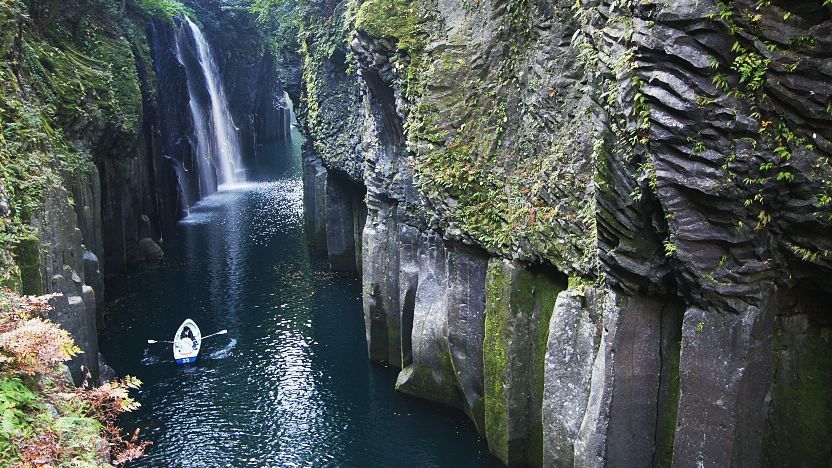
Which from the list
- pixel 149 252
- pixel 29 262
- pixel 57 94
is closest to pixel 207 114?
pixel 149 252

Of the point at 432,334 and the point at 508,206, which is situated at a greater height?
the point at 508,206

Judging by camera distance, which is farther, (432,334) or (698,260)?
(432,334)

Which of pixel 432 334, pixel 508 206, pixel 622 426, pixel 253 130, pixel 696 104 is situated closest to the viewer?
pixel 696 104

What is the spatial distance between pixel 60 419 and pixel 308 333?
17.2 metres

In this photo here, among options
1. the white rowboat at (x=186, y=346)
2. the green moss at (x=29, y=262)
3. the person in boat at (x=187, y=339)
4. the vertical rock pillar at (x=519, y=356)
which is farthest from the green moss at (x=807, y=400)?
the person in boat at (x=187, y=339)

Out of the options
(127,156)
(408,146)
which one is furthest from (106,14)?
(408,146)

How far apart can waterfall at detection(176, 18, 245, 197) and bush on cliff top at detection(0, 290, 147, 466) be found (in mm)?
39122

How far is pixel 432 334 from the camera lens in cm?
2177

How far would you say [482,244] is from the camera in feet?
63.7

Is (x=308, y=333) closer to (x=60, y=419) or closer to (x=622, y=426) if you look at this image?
(x=622, y=426)

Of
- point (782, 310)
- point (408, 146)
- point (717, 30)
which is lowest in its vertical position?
point (782, 310)

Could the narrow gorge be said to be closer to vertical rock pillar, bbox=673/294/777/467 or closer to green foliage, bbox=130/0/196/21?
vertical rock pillar, bbox=673/294/777/467

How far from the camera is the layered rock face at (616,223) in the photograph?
1147 cm

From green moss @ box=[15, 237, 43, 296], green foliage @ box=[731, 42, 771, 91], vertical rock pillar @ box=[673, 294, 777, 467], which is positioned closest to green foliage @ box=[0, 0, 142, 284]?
green moss @ box=[15, 237, 43, 296]
